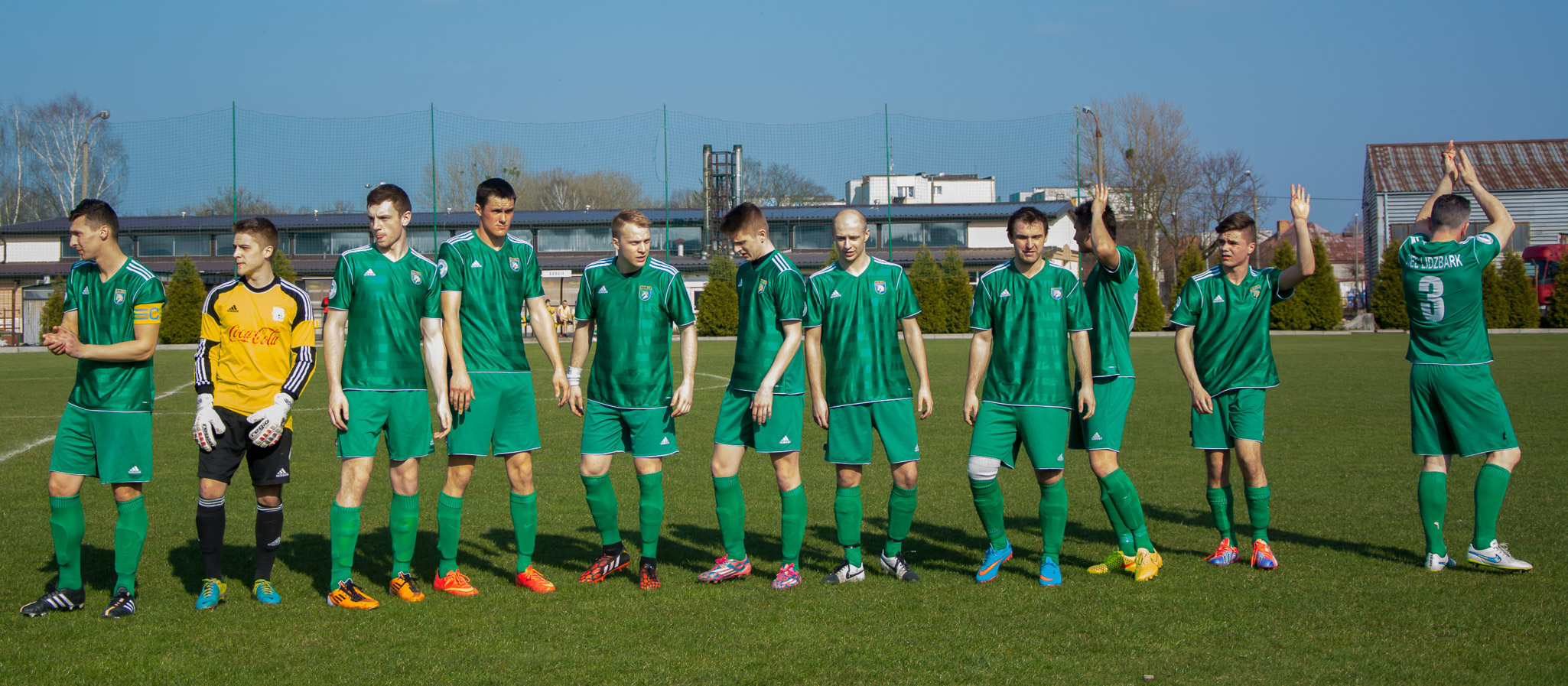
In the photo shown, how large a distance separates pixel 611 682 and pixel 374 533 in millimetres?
3681

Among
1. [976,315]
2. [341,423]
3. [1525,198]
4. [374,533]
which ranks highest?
[1525,198]

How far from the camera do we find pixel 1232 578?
217 inches

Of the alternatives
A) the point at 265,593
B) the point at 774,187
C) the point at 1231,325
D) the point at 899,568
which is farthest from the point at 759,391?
the point at 774,187

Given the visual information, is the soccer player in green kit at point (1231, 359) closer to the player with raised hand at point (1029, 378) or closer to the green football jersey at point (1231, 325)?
the green football jersey at point (1231, 325)

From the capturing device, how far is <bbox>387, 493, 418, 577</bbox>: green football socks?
534cm

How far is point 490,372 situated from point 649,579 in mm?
1441

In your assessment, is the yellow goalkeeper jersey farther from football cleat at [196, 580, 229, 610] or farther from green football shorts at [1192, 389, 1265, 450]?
green football shorts at [1192, 389, 1265, 450]

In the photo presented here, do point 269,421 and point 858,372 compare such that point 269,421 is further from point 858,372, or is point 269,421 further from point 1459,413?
point 1459,413

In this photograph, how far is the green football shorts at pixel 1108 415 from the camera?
5711mm

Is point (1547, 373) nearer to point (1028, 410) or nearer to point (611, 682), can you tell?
point (1028, 410)

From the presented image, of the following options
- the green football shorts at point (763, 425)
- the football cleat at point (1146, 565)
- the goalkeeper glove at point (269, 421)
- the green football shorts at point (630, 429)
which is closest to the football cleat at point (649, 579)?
the green football shorts at point (630, 429)

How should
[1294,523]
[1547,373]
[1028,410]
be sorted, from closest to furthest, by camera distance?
[1028,410], [1294,523], [1547,373]

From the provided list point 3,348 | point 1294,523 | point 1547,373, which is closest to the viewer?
point 1294,523

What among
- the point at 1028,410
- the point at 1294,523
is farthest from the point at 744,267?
the point at 1294,523
